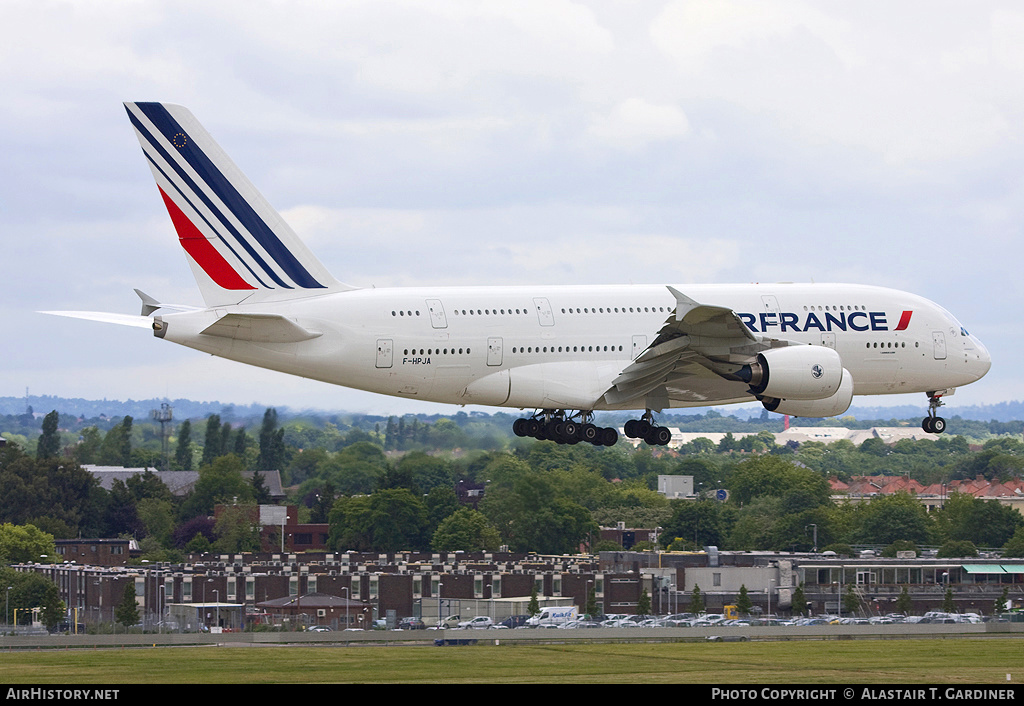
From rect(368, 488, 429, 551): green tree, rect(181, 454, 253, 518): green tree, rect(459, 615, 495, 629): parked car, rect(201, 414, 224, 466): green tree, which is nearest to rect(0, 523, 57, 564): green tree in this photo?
rect(181, 454, 253, 518): green tree

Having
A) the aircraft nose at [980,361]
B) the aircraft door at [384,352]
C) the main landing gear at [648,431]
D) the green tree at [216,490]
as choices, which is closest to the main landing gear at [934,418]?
the aircraft nose at [980,361]

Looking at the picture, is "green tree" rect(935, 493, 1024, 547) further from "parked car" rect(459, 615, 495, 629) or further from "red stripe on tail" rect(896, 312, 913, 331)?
"red stripe on tail" rect(896, 312, 913, 331)

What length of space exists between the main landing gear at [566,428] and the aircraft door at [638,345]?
3.29m

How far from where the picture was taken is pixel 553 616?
92.8 m

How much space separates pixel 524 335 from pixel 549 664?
13.8 meters

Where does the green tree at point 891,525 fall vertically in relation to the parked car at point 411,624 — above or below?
above

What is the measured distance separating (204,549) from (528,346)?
246 ft

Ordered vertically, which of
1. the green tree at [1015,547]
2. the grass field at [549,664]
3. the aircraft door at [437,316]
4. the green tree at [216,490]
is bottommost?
the grass field at [549,664]

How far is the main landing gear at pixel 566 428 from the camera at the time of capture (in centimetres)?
5784

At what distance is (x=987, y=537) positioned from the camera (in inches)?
5310

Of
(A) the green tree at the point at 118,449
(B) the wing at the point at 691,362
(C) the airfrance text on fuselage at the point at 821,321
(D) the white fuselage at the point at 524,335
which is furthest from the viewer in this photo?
Answer: (A) the green tree at the point at 118,449

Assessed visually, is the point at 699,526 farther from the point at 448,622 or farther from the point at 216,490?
the point at 448,622

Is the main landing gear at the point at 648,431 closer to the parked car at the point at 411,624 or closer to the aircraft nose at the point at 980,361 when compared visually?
the aircraft nose at the point at 980,361
